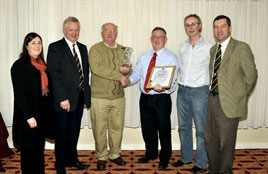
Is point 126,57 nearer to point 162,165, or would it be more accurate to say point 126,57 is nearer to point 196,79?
point 196,79

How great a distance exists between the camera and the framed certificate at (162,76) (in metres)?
3.52

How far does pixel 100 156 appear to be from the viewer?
3750mm

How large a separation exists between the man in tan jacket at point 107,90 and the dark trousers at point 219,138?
3.97ft

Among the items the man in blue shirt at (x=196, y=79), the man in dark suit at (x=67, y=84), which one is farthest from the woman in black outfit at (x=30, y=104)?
the man in blue shirt at (x=196, y=79)

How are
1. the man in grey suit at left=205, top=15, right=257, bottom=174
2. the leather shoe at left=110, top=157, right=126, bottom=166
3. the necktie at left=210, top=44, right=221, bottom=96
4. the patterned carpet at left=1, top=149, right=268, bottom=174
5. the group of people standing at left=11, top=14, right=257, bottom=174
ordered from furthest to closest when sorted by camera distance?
the leather shoe at left=110, top=157, right=126, bottom=166, the patterned carpet at left=1, top=149, right=268, bottom=174, the necktie at left=210, top=44, right=221, bottom=96, the man in grey suit at left=205, top=15, right=257, bottom=174, the group of people standing at left=11, top=14, right=257, bottom=174

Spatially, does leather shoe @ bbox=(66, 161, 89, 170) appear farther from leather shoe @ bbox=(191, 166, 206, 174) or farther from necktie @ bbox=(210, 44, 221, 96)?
necktie @ bbox=(210, 44, 221, 96)

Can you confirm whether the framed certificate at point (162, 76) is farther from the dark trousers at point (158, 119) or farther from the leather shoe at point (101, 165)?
the leather shoe at point (101, 165)

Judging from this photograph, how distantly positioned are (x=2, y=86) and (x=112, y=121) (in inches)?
79.6

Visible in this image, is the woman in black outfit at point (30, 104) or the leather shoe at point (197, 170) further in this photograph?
the leather shoe at point (197, 170)

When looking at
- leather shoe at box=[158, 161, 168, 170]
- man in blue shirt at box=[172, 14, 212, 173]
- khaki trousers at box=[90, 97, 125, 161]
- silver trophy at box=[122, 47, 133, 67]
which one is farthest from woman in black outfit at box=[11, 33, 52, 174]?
man in blue shirt at box=[172, 14, 212, 173]

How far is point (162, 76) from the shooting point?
11.6ft

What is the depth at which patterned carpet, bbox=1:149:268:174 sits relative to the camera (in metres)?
3.58

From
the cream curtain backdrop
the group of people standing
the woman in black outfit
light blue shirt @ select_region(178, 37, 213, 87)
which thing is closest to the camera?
the woman in black outfit

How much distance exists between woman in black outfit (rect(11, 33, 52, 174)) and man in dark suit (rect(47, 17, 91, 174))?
0.53m
